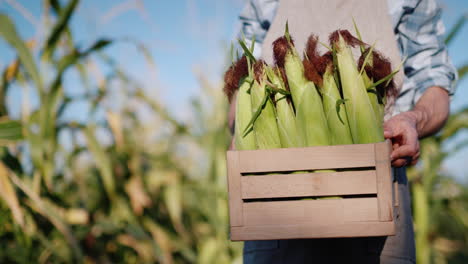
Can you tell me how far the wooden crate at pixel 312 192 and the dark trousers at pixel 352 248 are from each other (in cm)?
15

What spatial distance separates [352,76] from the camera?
76 centimetres

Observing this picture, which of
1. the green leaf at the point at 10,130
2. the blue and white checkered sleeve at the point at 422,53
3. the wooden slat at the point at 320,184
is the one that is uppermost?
the blue and white checkered sleeve at the point at 422,53

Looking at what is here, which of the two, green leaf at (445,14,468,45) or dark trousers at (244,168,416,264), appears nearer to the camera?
dark trousers at (244,168,416,264)

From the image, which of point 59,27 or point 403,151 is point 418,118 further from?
point 59,27

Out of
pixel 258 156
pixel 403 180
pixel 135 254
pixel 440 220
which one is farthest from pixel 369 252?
pixel 440 220

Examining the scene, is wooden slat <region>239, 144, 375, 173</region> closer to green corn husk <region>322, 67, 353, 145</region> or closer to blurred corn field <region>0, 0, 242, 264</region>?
green corn husk <region>322, 67, 353, 145</region>

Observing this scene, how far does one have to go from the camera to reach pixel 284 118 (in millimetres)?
794

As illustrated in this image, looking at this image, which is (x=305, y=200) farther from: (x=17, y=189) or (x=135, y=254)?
(x=135, y=254)

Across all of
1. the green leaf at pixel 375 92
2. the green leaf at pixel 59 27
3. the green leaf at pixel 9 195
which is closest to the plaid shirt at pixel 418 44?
the green leaf at pixel 375 92

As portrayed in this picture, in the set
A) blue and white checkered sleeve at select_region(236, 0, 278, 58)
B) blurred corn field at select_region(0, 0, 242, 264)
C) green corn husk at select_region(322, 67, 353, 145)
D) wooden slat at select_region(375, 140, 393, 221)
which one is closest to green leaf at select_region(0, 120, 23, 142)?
blurred corn field at select_region(0, 0, 242, 264)

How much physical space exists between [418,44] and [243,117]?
A: 0.50m

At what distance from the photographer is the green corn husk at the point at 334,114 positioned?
0.77 metres

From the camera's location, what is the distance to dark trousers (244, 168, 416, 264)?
85 centimetres

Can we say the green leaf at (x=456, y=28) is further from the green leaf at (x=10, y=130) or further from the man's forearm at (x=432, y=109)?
Result: the green leaf at (x=10, y=130)
